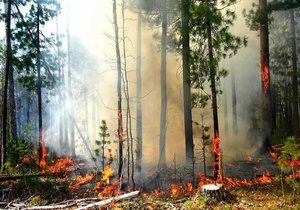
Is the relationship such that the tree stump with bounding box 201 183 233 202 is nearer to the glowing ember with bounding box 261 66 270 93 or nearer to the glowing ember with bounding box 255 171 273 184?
the glowing ember with bounding box 255 171 273 184

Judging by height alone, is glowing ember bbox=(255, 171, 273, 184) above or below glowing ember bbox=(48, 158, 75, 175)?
above

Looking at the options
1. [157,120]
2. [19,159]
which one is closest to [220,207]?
[19,159]

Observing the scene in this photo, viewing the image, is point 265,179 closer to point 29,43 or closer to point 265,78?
point 265,78

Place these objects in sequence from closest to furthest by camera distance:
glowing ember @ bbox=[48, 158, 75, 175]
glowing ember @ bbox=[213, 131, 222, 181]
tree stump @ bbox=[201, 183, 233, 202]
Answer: tree stump @ bbox=[201, 183, 233, 202] → glowing ember @ bbox=[213, 131, 222, 181] → glowing ember @ bbox=[48, 158, 75, 175]

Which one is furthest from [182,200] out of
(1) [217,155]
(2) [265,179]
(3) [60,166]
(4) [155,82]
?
(4) [155,82]

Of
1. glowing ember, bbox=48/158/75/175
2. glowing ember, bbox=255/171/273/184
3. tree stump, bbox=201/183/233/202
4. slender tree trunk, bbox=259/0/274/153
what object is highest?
slender tree trunk, bbox=259/0/274/153

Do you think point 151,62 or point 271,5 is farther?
point 151,62

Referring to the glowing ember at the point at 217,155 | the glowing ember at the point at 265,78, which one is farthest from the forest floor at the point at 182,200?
the glowing ember at the point at 265,78

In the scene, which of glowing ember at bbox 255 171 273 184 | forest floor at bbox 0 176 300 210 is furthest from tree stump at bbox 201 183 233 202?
glowing ember at bbox 255 171 273 184

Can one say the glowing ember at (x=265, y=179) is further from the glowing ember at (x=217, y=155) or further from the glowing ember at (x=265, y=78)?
the glowing ember at (x=265, y=78)

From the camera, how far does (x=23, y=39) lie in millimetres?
14398

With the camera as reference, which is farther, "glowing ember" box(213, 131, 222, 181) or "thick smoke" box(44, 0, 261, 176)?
"thick smoke" box(44, 0, 261, 176)

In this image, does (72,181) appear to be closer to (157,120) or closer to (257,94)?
(157,120)

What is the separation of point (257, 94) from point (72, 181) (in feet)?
70.7
